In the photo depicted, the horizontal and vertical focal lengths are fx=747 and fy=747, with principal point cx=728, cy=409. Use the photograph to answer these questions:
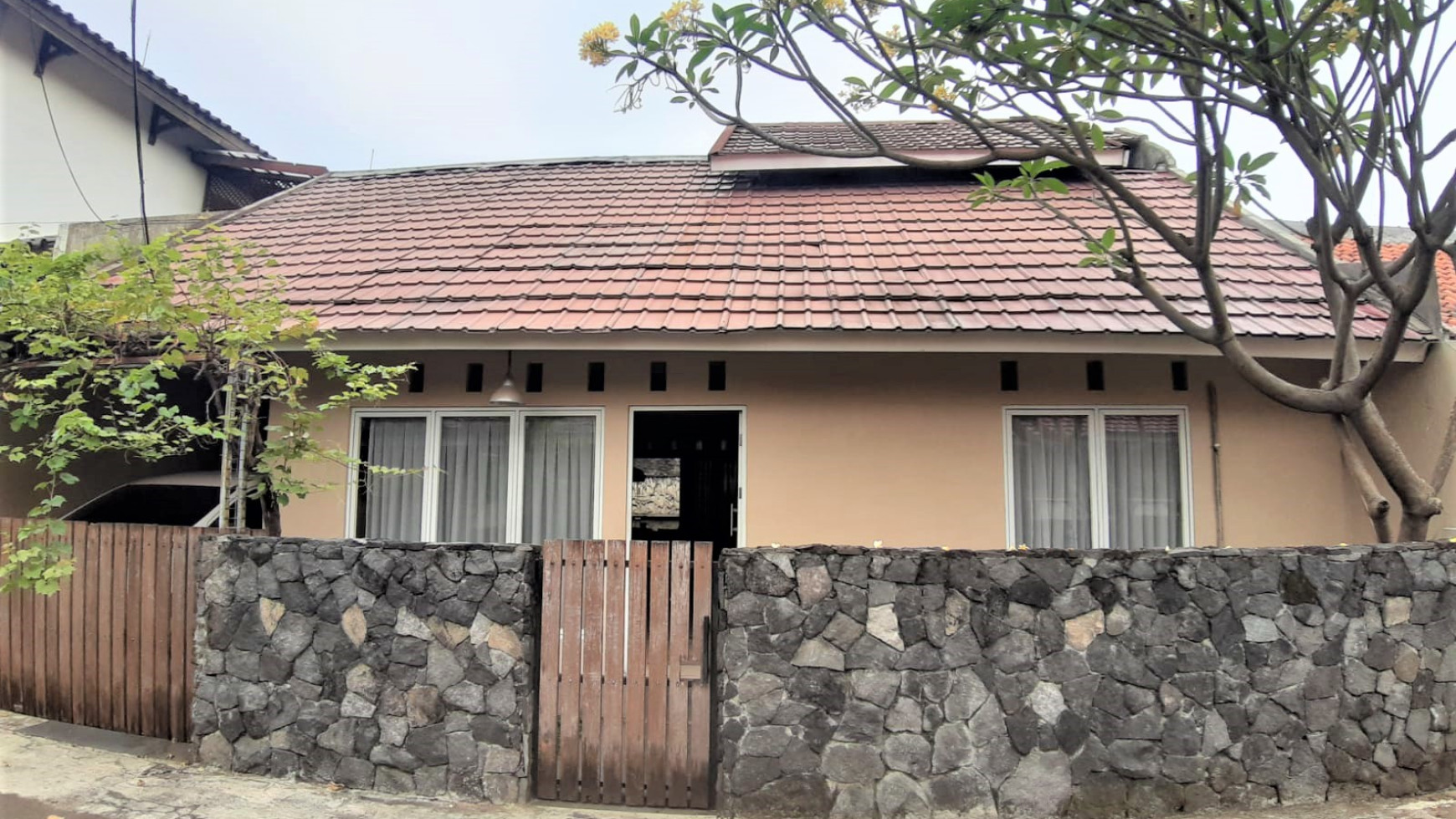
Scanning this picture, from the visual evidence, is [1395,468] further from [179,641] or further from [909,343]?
[179,641]

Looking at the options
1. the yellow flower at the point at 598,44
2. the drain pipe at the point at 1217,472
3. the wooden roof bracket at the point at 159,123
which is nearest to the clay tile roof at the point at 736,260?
the drain pipe at the point at 1217,472

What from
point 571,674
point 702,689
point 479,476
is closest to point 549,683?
point 571,674

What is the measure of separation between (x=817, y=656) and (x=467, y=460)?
11.8ft

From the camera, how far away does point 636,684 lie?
3.97 m

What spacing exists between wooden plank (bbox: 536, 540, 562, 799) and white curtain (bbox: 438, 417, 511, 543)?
87.6 inches

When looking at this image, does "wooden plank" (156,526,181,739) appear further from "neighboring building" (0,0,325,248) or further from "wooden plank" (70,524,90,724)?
→ "neighboring building" (0,0,325,248)

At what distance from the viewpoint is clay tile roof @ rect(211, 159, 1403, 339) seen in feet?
18.8

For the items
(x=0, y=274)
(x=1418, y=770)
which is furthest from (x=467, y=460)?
(x=1418, y=770)

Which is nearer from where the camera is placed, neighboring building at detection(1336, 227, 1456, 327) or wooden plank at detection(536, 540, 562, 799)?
wooden plank at detection(536, 540, 562, 799)

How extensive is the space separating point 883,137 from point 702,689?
312 inches

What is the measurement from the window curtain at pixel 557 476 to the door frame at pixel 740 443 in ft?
1.02

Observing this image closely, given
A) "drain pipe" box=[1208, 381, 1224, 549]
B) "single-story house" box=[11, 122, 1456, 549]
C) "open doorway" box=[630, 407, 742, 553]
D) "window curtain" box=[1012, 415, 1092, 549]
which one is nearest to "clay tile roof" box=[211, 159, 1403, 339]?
"single-story house" box=[11, 122, 1456, 549]

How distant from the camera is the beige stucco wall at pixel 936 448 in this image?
5.85 meters

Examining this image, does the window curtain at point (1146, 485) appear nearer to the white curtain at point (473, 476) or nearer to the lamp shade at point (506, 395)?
the lamp shade at point (506, 395)
